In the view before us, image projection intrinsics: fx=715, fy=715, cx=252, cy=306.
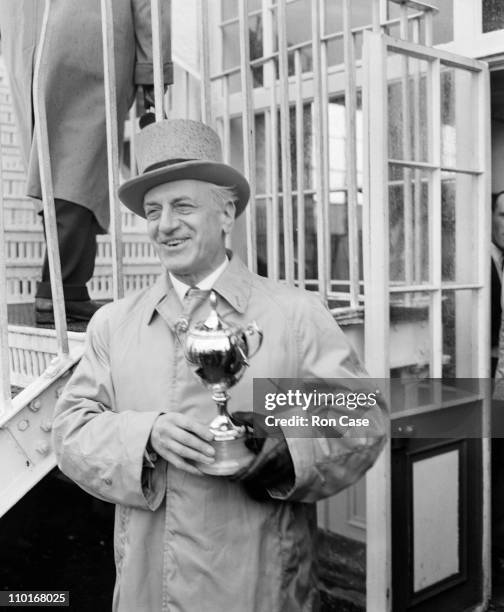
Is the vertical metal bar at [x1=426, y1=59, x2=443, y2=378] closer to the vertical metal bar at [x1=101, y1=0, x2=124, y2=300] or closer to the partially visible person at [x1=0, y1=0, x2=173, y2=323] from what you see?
the partially visible person at [x1=0, y1=0, x2=173, y2=323]

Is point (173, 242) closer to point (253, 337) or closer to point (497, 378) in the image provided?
point (253, 337)

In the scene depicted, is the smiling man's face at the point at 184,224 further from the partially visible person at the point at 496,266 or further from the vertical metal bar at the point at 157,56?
the partially visible person at the point at 496,266

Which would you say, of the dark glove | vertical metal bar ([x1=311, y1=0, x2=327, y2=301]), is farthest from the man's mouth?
vertical metal bar ([x1=311, y1=0, x2=327, y2=301])

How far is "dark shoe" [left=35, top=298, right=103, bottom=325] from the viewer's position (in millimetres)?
2486

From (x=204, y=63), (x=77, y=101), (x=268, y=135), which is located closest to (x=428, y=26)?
(x=204, y=63)

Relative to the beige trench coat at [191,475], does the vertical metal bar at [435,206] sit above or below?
above

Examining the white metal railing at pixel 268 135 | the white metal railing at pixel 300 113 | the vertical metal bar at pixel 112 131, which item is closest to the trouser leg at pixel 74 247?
the white metal railing at pixel 268 135

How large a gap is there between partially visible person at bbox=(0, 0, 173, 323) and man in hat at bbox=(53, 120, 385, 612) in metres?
0.92

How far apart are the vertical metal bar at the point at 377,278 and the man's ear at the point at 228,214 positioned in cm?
88

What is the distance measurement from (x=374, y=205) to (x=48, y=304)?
117 cm

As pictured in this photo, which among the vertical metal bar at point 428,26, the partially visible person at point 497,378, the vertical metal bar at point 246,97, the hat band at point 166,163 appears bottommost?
the partially visible person at point 497,378

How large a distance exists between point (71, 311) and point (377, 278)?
3.48 ft

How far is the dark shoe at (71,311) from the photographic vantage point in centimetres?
249

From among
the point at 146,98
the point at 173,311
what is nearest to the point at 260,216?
the point at 146,98
